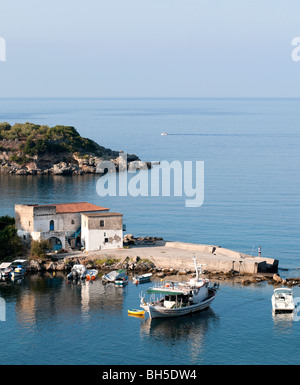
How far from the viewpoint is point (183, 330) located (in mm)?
57938

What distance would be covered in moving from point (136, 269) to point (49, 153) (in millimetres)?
93442

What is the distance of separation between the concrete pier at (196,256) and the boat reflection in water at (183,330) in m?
10.1

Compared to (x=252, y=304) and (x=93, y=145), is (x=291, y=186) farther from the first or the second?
(x=252, y=304)

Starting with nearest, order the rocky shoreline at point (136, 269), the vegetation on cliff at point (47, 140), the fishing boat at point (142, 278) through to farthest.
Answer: the fishing boat at point (142, 278), the rocky shoreline at point (136, 269), the vegetation on cliff at point (47, 140)

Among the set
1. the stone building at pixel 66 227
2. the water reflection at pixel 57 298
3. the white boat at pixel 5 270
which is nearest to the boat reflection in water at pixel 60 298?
the water reflection at pixel 57 298

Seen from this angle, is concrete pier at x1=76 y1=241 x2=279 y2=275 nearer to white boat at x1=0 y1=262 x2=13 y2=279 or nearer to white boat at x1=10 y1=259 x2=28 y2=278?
white boat at x1=10 y1=259 x2=28 y2=278

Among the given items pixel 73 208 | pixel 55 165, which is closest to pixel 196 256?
pixel 73 208

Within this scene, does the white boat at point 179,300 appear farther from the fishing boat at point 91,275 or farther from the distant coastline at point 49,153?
the distant coastline at point 49,153

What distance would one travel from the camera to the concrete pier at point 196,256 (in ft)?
235

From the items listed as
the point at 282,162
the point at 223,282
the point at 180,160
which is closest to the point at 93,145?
the point at 180,160

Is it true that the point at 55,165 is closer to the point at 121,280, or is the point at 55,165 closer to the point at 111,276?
the point at 111,276

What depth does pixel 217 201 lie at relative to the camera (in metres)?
116

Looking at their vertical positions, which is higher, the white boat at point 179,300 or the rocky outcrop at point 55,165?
the rocky outcrop at point 55,165

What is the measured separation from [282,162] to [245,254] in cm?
9331
